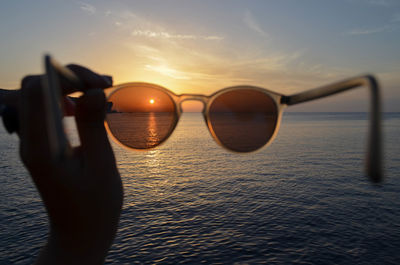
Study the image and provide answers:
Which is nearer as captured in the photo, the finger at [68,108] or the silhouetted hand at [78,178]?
the silhouetted hand at [78,178]

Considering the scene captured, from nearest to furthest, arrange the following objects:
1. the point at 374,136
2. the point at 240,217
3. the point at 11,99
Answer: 1. the point at 374,136
2. the point at 11,99
3. the point at 240,217

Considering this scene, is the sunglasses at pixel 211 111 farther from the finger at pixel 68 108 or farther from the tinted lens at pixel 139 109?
the finger at pixel 68 108

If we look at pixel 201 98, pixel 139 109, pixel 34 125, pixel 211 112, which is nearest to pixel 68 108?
pixel 34 125

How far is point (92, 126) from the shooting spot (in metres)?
1.19

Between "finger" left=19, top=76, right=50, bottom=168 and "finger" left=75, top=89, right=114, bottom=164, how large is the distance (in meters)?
0.21

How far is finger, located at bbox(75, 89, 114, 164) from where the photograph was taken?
3.69ft

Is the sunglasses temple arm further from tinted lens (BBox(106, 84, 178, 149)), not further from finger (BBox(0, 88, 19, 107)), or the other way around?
finger (BBox(0, 88, 19, 107))

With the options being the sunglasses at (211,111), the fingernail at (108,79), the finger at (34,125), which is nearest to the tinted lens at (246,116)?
the sunglasses at (211,111)

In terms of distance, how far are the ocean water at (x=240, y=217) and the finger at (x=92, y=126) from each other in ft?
24.7

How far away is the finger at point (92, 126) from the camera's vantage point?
1.12 m

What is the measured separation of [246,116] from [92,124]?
55.9 inches

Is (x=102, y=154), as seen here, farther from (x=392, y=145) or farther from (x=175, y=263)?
(x=392, y=145)

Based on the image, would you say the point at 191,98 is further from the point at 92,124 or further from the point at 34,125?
the point at 34,125

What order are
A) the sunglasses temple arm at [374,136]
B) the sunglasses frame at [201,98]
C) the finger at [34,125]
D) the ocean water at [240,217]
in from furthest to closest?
the ocean water at [240,217]
the sunglasses frame at [201,98]
the finger at [34,125]
the sunglasses temple arm at [374,136]
